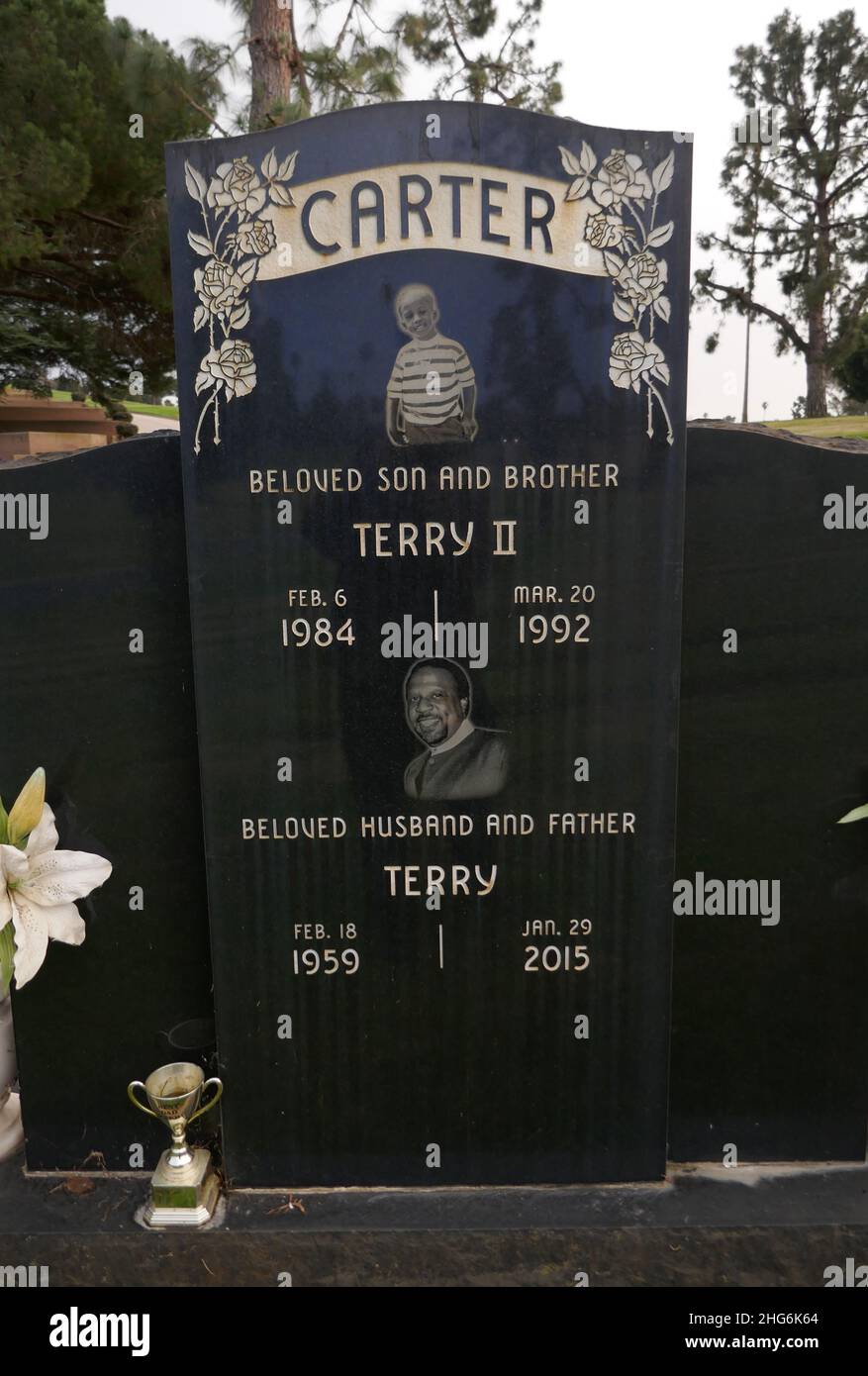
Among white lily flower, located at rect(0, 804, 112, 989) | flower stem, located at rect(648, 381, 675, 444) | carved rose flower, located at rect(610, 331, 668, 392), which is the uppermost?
carved rose flower, located at rect(610, 331, 668, 392)

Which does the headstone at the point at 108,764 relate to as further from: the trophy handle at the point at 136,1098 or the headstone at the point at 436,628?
the headstone at the point at 436,628

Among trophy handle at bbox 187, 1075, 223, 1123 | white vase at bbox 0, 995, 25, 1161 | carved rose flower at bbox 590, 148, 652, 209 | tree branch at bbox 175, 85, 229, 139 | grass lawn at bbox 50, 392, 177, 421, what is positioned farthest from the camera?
grass lawn at bbox 50, 392, 177, 421

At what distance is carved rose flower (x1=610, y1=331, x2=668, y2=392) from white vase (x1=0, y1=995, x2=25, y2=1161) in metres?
2.83

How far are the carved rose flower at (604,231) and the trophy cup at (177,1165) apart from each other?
276cm

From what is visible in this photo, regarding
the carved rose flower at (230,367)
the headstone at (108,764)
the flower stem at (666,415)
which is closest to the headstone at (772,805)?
the flower stem at (666,415)

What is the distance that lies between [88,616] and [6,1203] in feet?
6.20

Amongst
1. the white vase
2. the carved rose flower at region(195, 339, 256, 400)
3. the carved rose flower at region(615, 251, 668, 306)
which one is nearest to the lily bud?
the white vase

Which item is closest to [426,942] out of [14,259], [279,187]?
[279,187]

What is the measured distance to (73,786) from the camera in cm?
295

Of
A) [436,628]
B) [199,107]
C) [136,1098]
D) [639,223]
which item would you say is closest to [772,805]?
[436,628]

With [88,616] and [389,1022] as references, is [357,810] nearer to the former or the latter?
[389,1022]

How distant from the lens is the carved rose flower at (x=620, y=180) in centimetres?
250

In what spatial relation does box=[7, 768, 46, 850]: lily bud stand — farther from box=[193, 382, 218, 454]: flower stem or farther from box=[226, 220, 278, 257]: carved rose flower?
box=[226, 220, 278, 257]: carved rose flower

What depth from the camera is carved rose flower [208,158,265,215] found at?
2514 millimetres
